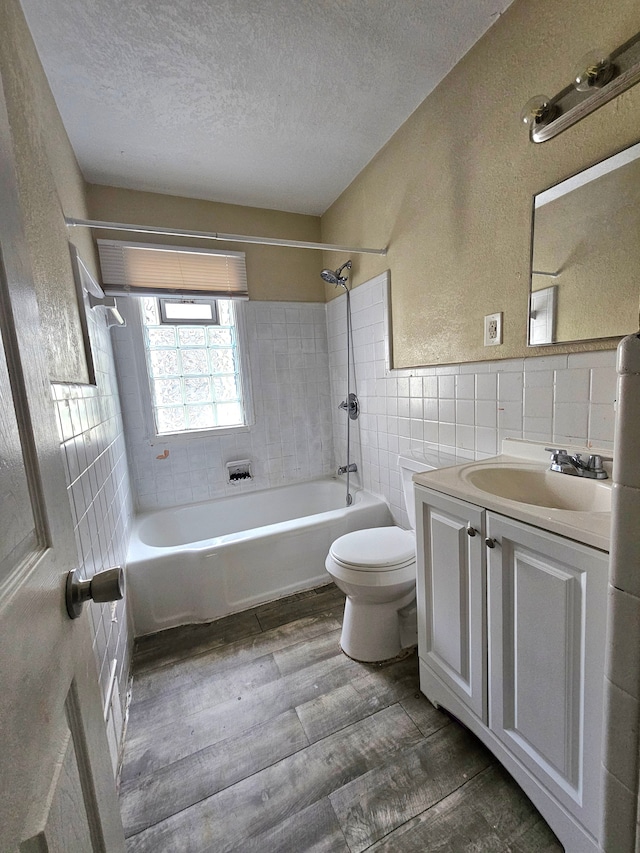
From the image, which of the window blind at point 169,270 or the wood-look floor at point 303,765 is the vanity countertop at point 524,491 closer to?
the wood-look floor at point 303,765

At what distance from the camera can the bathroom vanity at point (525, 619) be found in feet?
2.50

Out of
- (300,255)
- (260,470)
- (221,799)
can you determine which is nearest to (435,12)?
(300,255)

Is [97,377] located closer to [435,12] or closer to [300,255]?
[300,255]

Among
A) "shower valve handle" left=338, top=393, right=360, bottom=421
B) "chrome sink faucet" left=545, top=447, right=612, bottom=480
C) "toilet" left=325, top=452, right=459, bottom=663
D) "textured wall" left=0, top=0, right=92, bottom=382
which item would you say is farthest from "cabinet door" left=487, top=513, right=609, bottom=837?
"shower valve handle" left=338, top=393, right=360, bottom=421

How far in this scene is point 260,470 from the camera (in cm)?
267

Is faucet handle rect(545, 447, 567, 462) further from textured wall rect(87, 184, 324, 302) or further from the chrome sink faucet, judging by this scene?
textured wall rect(87, 184, 324, 302)

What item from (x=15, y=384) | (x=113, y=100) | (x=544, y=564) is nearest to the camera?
(x=15, y=384)

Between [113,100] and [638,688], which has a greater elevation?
[113,100]

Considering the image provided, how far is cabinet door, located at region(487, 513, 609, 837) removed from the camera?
0.75m

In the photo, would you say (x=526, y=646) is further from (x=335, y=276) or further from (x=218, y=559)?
(x=335, y=276)

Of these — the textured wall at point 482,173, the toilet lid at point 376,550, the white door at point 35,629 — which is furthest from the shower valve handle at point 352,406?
the white door at point 35,629

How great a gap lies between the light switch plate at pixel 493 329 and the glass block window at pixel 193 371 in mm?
1714

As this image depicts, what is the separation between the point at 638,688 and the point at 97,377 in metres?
1.91

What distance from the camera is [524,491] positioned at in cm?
123
